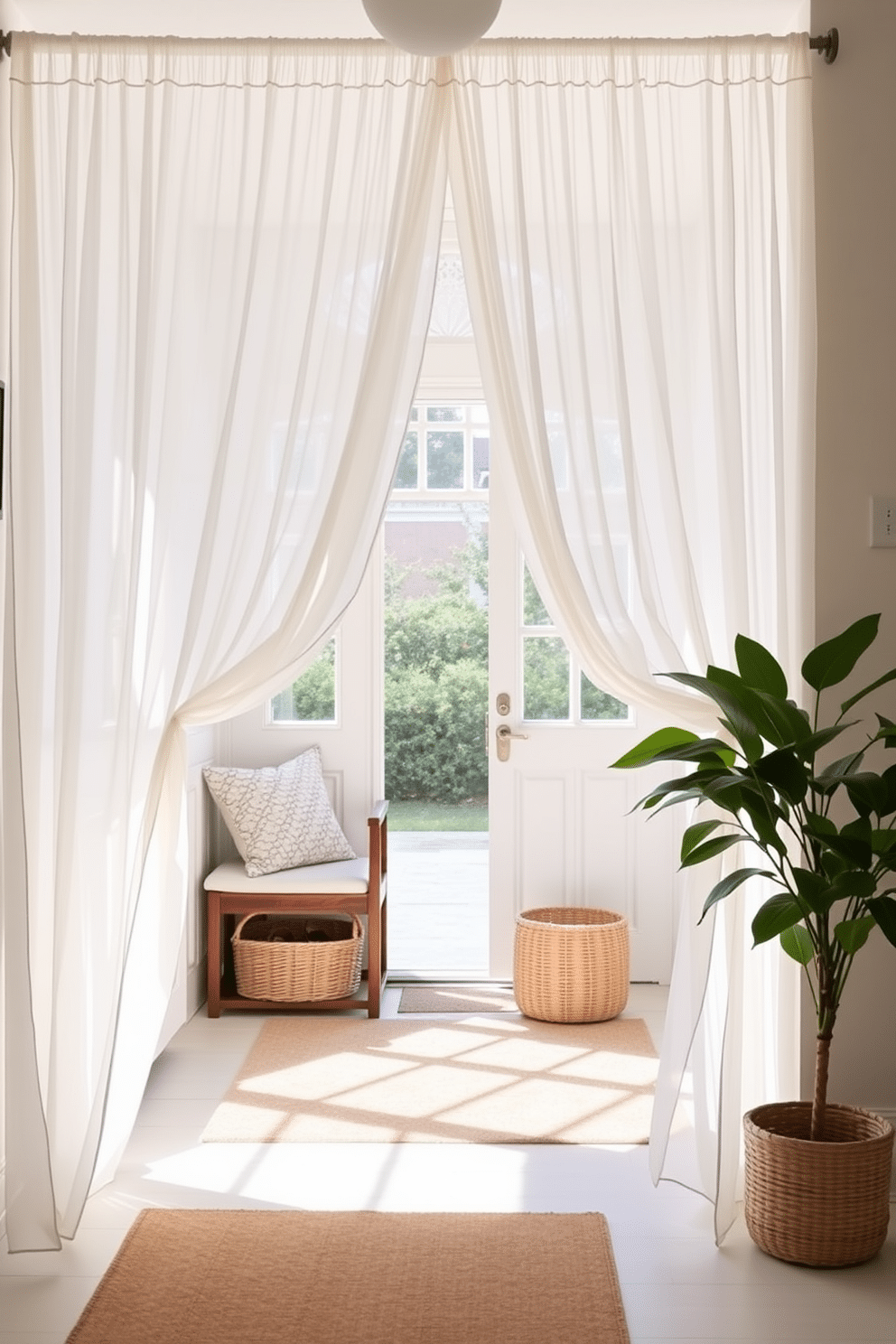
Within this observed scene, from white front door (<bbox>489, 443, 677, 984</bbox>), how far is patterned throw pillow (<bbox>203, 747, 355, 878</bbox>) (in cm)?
66

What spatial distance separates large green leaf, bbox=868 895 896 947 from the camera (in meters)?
2.57

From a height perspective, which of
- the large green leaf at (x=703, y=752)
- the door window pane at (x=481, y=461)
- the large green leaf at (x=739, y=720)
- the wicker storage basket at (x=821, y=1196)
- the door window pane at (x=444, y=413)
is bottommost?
the wicker storage basket at (x=821, y=1196)

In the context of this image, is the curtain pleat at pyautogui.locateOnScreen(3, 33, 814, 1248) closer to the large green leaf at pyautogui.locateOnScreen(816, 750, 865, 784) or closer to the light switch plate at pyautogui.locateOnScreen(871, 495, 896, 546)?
the light switch plate at pyautogui.locateOnScreen(871, 495, 896, 546)

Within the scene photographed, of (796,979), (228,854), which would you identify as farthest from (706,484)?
(228,854)

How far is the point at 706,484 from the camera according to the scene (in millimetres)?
3100

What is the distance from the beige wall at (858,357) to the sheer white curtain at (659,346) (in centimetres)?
10

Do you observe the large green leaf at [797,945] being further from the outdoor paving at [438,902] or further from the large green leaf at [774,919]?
the outdoor paving at [438,902]

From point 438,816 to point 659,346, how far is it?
8135mm

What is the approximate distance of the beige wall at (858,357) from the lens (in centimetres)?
308

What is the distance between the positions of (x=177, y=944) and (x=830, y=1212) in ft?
5.12

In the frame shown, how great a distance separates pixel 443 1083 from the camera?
397 centimetres

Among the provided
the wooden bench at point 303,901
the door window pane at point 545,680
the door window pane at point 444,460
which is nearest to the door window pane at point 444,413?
the door window pane at point 444,460

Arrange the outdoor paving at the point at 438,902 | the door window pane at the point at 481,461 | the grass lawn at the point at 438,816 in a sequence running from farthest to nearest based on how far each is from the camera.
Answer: the grass lawn at the point at 438,816 < the outdoor paving at the point at 438,902 < the door window pane at the point at 481,461

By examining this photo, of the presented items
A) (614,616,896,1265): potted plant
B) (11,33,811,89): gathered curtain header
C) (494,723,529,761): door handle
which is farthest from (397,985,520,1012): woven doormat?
(11,33,811,89): gathered curtain header
